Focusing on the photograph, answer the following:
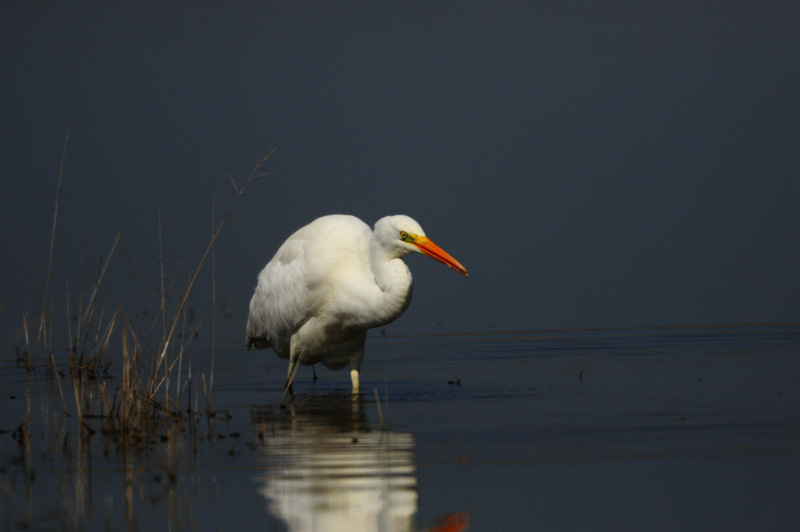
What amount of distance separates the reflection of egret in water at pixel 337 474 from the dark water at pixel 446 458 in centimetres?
2

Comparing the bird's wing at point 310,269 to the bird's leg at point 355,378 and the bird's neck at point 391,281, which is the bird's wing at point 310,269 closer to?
the bird's neck at point 391,281

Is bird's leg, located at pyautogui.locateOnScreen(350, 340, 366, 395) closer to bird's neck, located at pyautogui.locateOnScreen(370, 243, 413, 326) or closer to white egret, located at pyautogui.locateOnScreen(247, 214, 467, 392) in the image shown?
white egret, located at pyautogui.locateOnScreen(247, 214, 467, 392)

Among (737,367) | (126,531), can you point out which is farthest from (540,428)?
(737,367)

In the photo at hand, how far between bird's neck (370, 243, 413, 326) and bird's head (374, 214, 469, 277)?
5.5 inches

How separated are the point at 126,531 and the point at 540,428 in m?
3.13

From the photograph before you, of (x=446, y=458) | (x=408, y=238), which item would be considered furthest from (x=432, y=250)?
(x=446, y=458)

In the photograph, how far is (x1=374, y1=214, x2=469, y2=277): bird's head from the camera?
28.7 ft

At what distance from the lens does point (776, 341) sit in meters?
13.1

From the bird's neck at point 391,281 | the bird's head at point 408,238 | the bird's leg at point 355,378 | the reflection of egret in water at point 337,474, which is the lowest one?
the reflection of egret in water at point 337,474

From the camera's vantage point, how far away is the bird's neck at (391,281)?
8914mm

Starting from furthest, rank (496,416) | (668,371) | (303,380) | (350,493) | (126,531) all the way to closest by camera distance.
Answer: (303,380), (668,371), (496,416), (350,493), (126,531)

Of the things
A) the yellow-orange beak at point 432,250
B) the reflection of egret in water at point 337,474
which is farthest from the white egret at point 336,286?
the reflection of egret in water at point 337,474

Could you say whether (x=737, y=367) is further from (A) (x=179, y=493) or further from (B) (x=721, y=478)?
(A) (x=179, y=493)

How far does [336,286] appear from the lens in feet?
31.2
